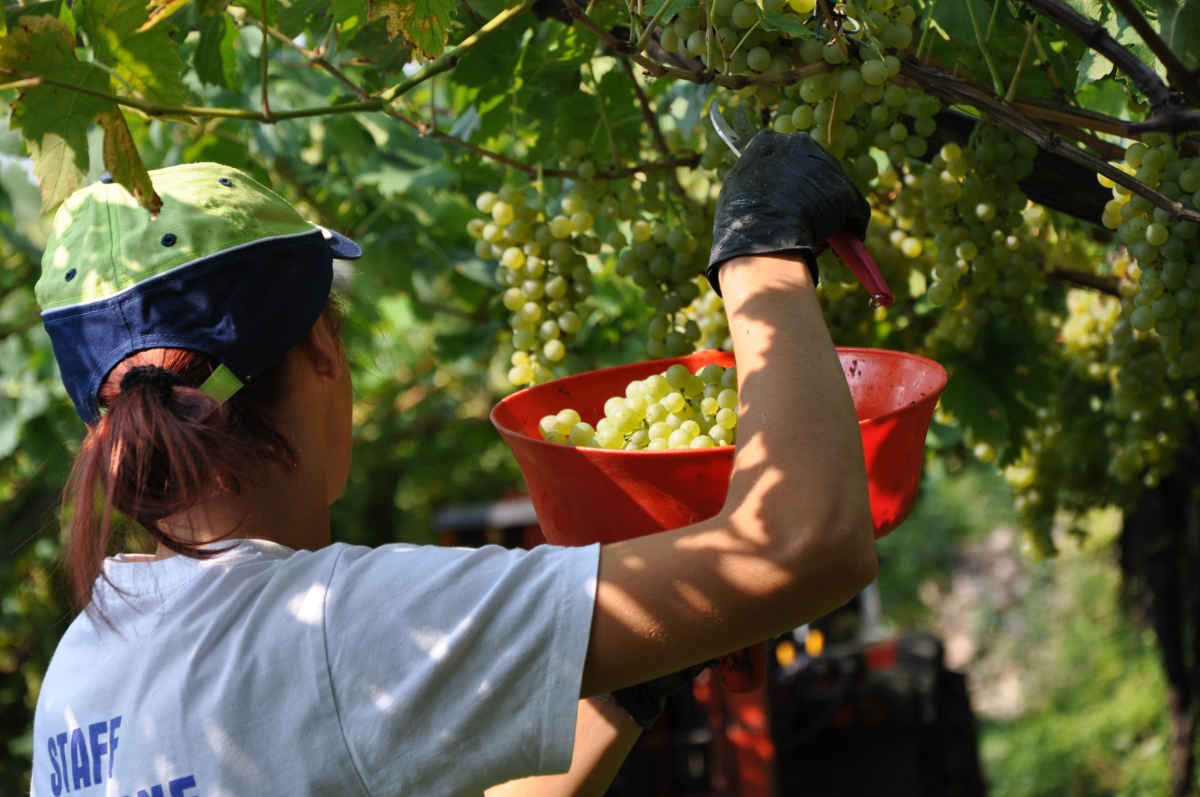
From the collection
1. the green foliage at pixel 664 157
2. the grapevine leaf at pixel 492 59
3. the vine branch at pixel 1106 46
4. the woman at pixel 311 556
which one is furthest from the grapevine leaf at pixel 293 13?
the vine branch at pixel 1106 46

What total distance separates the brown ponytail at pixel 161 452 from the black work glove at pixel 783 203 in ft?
1.59

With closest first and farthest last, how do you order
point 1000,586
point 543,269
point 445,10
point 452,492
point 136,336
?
point 136,336, point 445,10, point 543,269, point 452,492, point 1000,586

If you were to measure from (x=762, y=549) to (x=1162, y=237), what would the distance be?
0.79 metres

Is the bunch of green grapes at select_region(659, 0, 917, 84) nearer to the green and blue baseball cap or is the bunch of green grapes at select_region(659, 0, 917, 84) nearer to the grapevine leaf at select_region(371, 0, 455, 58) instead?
the grapevine leaf at select_region(371, 0, 455, 58)

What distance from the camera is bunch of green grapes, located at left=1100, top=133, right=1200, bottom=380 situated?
1.25 metres

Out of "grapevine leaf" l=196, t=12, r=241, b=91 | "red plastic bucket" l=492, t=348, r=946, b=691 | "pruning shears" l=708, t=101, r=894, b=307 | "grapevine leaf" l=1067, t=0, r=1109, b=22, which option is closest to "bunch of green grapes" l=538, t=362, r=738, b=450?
"red plastic bucket" l=492, t=348, r=946, b=691

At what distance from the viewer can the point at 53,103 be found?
125 cm

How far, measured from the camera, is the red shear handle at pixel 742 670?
54.4 inches

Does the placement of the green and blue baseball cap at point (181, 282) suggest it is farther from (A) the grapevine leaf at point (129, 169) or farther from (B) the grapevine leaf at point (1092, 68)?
(B) the grapevine leaf at point (1092, 68)

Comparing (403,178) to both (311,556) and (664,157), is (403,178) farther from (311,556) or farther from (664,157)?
(311,556)

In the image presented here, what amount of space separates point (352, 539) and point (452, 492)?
30.4 inches

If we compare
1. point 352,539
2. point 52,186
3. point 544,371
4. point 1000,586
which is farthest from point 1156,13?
point 1000,586

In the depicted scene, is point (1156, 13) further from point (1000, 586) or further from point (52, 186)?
point (1000, 586)

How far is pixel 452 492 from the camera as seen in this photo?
7.31 m
